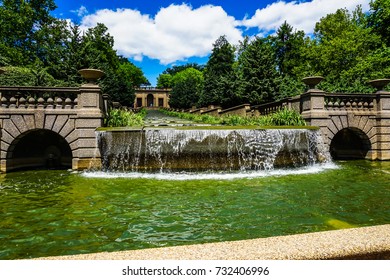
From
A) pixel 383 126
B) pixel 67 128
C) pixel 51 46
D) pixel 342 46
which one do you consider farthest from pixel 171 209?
pixel 51 46

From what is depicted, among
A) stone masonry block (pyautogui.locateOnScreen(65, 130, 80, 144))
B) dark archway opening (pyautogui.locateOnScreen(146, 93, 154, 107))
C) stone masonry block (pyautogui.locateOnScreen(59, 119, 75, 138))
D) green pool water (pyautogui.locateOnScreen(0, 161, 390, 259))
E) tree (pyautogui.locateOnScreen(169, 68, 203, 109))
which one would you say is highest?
dark archway opening (pyautogui.locateOnScreen(146, 93, 154, 107))

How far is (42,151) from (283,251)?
1273 centimetres

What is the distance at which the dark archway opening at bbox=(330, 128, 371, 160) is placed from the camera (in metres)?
13.9

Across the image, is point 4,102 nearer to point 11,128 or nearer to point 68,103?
point 11,128

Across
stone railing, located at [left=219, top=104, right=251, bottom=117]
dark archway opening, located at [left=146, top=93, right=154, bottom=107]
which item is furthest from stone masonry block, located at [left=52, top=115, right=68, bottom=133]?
dark archway opening, located at [left=146, top=93, right=154, bottom=107]

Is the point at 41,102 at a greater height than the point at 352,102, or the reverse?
the point at 352,102

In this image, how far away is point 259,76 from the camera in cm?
2688

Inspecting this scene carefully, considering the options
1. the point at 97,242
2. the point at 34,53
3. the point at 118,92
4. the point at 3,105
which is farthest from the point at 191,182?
the point at 34,53

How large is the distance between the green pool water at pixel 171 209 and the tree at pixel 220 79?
22.9m

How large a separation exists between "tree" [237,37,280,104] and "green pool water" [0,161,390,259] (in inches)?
721

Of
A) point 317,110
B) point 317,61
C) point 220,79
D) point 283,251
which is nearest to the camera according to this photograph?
point 283,251

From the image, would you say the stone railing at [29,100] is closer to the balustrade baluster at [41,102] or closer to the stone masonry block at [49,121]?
the balustrade baluster at [41,102]

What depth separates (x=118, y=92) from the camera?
35.2m

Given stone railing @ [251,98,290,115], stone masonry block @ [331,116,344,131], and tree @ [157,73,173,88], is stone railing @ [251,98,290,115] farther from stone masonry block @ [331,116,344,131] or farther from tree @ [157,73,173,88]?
tree @ [157,73,173,88]
